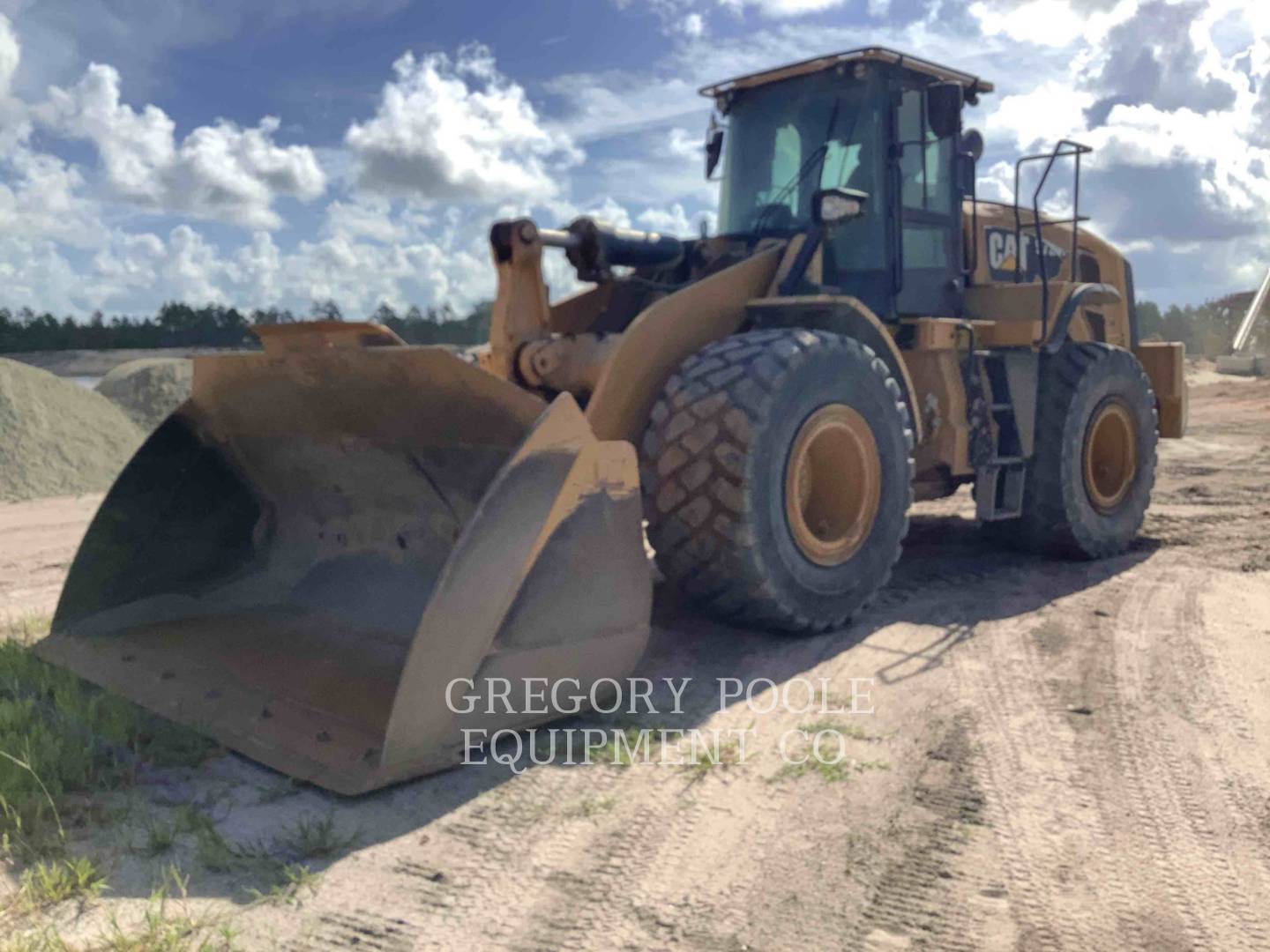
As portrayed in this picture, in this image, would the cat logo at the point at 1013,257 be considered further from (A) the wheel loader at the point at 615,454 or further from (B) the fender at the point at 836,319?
(B) the fender at the point at 836,319

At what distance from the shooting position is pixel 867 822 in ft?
9.80

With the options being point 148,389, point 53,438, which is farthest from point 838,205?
point 148,389

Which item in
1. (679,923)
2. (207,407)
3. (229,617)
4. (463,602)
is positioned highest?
(207,407)

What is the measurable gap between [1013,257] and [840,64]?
1.85 metres

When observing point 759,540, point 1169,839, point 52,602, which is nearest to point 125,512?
point 52,602

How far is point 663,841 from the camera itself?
287cm

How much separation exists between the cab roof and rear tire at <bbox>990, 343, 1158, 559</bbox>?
173cm

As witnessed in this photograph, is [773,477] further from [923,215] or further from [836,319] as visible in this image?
[923,215]

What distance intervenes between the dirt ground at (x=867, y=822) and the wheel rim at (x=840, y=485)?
42cm

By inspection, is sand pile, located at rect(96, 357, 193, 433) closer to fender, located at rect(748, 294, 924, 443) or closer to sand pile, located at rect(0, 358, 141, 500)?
sand pile, located at rect(0, 358, 141, 500)

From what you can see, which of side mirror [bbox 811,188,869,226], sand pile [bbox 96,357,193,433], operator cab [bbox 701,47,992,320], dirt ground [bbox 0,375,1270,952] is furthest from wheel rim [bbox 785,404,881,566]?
sand pile [bbox 96,357,193,433]

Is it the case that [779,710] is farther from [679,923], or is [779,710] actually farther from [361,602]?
[361,602]

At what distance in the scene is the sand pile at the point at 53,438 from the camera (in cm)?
1051

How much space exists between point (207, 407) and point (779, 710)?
8.58ft
